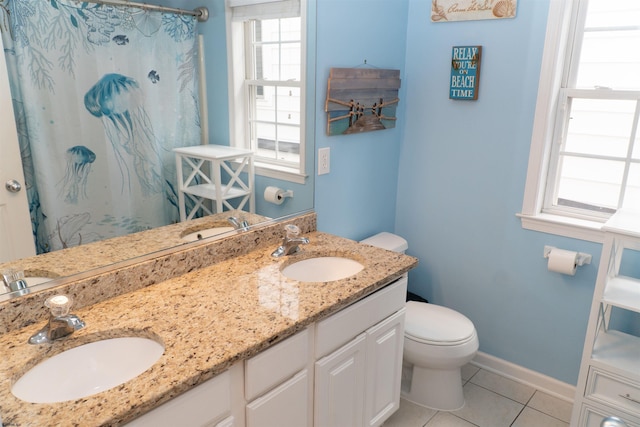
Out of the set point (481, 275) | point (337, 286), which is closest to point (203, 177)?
point (337, 286)

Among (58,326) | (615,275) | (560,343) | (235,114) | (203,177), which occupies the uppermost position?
(235,114)

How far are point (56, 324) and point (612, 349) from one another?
211 centimetres

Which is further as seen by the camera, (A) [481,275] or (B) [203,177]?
(A) [481,275]

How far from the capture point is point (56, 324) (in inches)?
52.2

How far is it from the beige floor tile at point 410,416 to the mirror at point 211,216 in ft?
3.61

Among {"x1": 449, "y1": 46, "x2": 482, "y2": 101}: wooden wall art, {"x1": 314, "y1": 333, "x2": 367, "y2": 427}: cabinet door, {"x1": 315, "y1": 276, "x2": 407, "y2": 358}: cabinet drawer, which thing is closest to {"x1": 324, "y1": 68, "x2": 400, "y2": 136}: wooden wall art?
{"x1": 449, "y1": 46, "x2": 482, "y2": 101}: wooden wall art

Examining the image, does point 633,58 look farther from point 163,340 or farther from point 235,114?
point 163,340

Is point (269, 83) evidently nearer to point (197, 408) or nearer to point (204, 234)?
point (204, 234)

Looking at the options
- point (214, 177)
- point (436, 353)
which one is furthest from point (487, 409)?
point (214, 177)

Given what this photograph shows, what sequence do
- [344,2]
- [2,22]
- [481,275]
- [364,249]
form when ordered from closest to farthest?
[2,22] < [364,249] < [344,2] < [481,275]

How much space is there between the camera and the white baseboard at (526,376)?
2.51 m

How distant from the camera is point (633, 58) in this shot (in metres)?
2.14

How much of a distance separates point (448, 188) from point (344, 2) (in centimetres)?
113

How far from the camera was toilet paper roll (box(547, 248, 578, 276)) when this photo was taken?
2.29 meters
